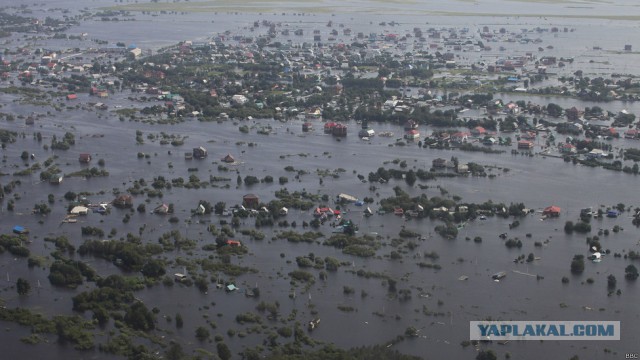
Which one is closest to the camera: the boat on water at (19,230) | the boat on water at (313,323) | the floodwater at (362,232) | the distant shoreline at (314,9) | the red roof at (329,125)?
the boat on water at (313,323)

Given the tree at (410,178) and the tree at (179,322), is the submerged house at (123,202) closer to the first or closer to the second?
the tree at (179,322)

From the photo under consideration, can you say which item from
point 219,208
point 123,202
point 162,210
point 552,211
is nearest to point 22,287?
point 162,210

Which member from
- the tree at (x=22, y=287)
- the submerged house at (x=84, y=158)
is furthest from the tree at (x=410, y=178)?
the tree at (x=22, y=287)

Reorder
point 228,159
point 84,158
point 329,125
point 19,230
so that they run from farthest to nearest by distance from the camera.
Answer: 1. point 329,125
2. point 228,159
3. point 84,158
4. point 19,230

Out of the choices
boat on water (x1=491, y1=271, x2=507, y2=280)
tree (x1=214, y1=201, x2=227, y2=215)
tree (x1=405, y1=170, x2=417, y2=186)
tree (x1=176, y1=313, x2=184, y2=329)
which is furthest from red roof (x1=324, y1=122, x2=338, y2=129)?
→ tree (x1=176, y1=313, x2=184, y2=329)

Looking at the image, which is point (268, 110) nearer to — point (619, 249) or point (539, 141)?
point (539, 141)

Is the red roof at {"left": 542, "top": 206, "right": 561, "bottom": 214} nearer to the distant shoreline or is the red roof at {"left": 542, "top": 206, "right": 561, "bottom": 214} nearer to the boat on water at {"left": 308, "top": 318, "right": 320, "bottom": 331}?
the boat on water at {"left": 308, "top": 318, "right": 320, "bottom": 331}

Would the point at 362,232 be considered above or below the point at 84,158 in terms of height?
below

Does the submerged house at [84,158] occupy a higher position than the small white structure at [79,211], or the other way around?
the submerged house at [84,158]

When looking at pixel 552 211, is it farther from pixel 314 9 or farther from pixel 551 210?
pixel 314 9
